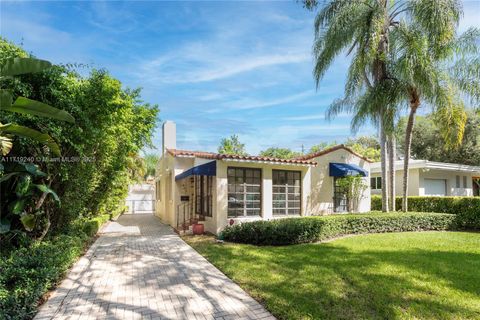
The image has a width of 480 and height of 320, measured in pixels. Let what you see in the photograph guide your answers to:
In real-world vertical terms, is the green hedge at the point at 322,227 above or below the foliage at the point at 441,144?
below

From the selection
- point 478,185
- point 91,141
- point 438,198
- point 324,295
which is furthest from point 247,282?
point 478,185

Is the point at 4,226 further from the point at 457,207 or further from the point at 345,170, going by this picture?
the point at 457,207

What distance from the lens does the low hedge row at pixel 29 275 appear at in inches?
209

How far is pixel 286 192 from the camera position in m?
16.2

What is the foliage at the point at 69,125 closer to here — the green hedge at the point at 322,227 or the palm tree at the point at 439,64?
the green hedge at the point at 322,227

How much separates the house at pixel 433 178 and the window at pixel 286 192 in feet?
43.6

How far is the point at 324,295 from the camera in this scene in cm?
629

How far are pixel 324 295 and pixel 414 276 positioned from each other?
10.3 ft

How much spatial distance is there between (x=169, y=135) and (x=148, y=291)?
15977 mm

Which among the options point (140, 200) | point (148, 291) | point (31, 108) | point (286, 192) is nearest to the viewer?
point (31, 108)

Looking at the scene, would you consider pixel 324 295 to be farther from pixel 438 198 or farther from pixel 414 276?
pixel 438 198

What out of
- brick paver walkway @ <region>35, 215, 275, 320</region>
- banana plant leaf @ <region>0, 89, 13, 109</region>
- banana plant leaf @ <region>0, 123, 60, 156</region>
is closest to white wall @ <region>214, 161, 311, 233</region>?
brick paver walkway @ <region>35, 215, 275, 320</region>

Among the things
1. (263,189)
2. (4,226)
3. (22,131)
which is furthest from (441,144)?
(4,226)

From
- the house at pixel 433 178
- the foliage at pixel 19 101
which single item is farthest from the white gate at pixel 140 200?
the foliage at pixel 19 101
